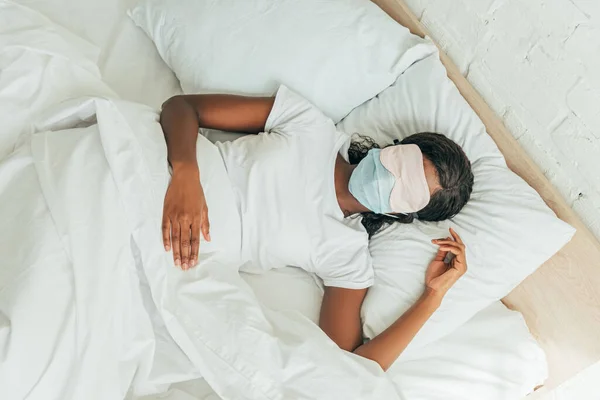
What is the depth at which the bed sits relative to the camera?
1249 mm

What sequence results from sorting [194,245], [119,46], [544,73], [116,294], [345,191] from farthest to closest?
[119,46], [345,191], [544,73], [194,245], [116,294]

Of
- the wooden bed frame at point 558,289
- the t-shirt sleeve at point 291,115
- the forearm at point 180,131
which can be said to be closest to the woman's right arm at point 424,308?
the wooden bed frame at point 558,289

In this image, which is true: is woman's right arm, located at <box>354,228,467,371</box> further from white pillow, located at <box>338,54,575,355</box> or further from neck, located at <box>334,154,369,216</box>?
neck, located at <box>334,154,369,216</box>

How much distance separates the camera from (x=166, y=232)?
3.51 ft

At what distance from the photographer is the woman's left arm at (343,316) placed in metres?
1.22

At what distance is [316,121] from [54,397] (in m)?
0.78

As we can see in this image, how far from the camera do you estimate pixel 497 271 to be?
127 cm

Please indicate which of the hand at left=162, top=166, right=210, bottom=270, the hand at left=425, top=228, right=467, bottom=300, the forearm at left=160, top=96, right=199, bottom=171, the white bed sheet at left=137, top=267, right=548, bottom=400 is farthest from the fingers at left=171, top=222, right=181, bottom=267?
the hand at left=425, top=228, right=467, bottom=300

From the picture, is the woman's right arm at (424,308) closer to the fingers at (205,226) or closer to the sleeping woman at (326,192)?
the sleeping woman at (326,192)

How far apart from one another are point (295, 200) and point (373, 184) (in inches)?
7.2

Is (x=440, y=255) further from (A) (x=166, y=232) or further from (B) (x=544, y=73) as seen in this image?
(A) (x=166, y=232)

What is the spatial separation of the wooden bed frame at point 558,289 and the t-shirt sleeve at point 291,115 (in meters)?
0.38

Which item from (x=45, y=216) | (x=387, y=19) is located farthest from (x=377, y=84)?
(x=45, y=216)

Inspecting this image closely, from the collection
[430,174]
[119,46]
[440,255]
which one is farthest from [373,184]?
[119,46]
